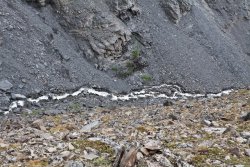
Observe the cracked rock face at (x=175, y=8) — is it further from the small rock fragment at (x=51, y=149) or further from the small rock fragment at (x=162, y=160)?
the small rock fragment at (x=162, y=160)

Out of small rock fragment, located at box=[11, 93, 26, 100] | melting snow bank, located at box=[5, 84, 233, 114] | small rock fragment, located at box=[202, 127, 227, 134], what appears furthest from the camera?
melting snow bank, located at box=[5, 84, 233, 114]

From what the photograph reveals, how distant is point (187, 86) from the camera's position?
37.8 metres

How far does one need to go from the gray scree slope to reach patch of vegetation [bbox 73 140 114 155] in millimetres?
14567

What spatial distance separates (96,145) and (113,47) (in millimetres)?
23819

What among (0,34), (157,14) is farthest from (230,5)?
(0,34)

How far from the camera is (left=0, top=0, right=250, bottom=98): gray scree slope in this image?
2947 cm

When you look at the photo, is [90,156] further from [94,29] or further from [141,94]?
[94,29]

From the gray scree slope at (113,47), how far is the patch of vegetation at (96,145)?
1457 cm

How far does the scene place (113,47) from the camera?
3622 cm

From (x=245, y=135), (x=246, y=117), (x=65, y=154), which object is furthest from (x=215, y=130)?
(x=65, y=154)

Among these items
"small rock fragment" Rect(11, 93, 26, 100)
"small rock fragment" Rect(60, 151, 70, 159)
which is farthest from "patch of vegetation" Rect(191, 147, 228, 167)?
"small rock fragment" Rect(11, 93, 26, 100)

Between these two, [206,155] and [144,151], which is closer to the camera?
[144,151]

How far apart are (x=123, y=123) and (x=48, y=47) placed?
1498 centimetres

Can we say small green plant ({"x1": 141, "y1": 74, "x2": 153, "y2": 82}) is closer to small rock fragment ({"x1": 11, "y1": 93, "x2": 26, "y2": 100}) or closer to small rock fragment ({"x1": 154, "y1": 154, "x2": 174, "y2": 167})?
small rock fragment ({"x1": 11, "y1": 93, "x2": 26, "y2": 100})
